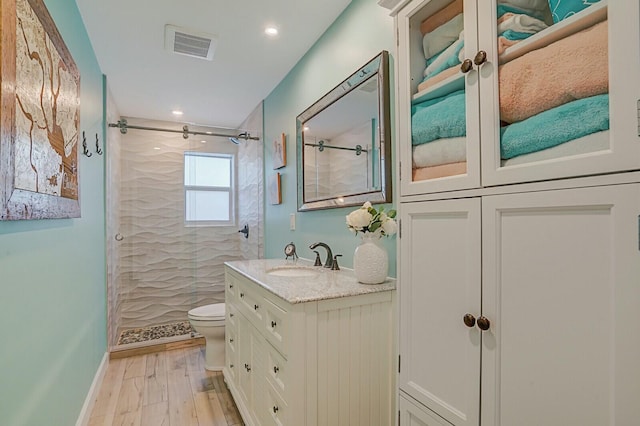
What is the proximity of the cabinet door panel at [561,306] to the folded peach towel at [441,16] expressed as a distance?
596mm

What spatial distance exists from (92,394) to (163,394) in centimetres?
43

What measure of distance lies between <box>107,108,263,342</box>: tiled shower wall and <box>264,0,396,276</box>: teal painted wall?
1.38 ft

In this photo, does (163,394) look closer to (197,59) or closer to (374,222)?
(374,222)

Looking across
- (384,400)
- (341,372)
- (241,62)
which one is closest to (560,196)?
(341,372)

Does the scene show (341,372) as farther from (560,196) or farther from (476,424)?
(560,196)

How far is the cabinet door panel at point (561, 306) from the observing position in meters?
0.60

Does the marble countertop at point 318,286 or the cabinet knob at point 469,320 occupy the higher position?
the cabinet knob at point 469,320

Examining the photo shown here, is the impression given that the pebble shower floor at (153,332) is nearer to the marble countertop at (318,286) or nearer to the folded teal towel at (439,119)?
the marble countertop at (318,286)

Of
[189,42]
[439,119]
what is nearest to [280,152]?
[189,42]

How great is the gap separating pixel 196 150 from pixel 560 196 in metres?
3.61

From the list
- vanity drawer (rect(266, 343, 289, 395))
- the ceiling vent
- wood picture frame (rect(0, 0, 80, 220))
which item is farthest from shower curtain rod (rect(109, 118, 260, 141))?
vanity drawer (rect(266, 343, 289, 395))

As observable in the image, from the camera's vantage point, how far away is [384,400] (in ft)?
4.65

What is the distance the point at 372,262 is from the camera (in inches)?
57.2

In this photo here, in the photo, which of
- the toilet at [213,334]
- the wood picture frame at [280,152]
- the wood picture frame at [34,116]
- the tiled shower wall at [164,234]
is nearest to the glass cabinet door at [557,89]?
the wood picture frame at [34,116]
